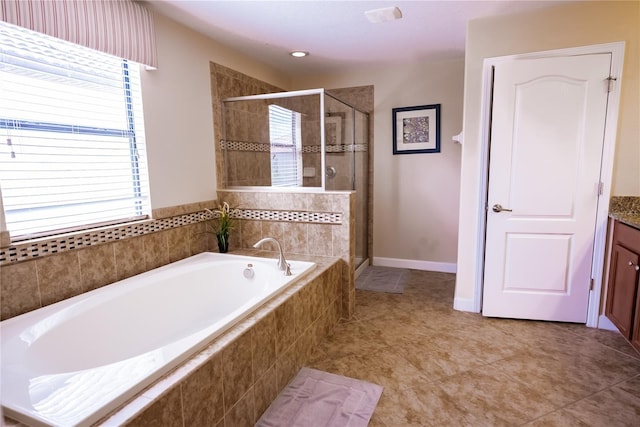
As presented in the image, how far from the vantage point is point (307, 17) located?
255 centimetres

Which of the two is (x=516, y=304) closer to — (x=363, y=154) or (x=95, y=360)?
(x=363, y=154)

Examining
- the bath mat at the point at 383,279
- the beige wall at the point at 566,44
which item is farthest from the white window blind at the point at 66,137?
the beige wall at the point at 566,44

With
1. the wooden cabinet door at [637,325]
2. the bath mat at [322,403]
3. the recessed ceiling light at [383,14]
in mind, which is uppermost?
the recessed ceiling light at [383,14]

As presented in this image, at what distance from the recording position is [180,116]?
2.71 m

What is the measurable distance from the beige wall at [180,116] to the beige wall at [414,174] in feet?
5.55

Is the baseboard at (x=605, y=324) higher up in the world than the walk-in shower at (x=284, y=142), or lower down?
lower down

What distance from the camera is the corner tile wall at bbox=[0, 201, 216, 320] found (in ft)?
5.78

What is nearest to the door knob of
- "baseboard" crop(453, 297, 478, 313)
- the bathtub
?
"baseboard" crop(453, 297, 478, 313)

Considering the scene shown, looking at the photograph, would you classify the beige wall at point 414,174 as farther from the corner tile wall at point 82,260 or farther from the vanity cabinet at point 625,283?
the corner tile wall at point 82,260

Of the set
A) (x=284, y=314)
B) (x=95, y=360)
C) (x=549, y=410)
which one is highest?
(x=284, y=314)

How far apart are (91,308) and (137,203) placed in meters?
0.82

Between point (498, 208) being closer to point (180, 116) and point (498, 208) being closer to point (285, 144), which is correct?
point (285, 144)

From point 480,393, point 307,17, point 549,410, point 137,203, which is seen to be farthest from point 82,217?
point 549,410

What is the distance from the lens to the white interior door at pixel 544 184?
2467 millimetres
